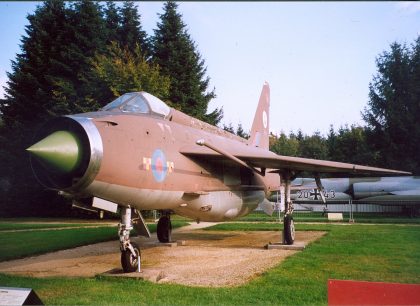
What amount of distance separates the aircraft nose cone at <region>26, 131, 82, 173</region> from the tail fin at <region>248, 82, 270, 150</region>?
10965mm

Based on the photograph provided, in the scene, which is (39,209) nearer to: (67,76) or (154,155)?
(67,76)

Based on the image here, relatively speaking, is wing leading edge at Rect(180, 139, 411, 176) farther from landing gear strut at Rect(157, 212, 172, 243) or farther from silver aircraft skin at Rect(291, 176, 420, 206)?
silver aircraft skin at Rect(291, 176, 420, 206)

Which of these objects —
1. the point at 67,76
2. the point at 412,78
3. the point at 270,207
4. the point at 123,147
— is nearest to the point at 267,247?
the point at 270,207

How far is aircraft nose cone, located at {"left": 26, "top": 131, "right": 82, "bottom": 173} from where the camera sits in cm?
581

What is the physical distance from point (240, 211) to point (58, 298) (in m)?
7.35

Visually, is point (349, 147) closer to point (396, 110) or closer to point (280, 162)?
point (396, 110)

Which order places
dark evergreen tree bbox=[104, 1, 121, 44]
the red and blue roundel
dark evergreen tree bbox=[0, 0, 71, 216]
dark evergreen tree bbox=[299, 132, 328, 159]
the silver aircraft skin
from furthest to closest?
1. dark evergreen tree bbox=[299, 132, 328, 159]
2. dark evergreen tree bbox=[104, 1, 121, 44]
3. the silver aircraft skin
4. dark evergreen tree bbox=[0, 0, 71, 216]
5. the red and blue roundel

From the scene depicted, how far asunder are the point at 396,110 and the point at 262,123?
18.8 meters

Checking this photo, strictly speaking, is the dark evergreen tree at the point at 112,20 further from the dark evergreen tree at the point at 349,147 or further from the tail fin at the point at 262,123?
the dark evergreen tree at the point at 349,147

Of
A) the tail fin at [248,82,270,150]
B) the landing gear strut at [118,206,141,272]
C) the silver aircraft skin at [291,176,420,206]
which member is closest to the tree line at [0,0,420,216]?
the silver aircraft skin at [291,176,420,206]

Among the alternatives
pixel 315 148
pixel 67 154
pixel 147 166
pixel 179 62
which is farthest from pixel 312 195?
pixel 315 148

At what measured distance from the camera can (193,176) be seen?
9742 mm

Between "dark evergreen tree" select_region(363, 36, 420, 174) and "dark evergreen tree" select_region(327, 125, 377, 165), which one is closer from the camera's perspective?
"dark evergreen tree" select_region(363, 36, 420, 174)

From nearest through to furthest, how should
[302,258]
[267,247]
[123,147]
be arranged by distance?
[123,147]
[302,258]
[267,247]
